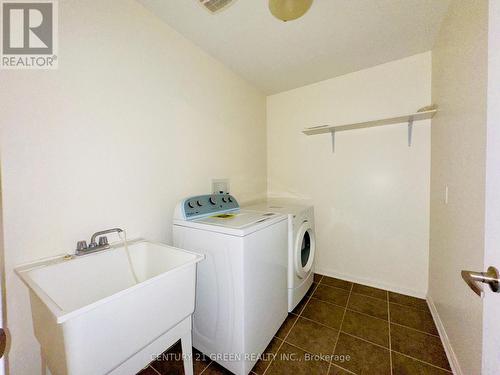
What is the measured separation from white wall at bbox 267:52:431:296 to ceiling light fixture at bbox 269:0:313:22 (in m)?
1.40

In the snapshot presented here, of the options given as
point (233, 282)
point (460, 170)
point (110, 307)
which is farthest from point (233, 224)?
point (460, 170)

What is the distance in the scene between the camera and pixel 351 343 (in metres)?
1.51

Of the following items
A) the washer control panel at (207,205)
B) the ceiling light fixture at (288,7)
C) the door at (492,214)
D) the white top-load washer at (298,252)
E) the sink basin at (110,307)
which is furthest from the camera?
the white top-load washer at (298,252)

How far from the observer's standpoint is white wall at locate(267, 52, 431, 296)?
199 centimetres

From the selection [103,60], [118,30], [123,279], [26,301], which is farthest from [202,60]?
[26,301]

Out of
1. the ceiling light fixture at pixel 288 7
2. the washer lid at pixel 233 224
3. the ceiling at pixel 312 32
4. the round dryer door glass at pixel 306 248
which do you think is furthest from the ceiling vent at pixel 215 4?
the round dryer door glass at pixel 306 248

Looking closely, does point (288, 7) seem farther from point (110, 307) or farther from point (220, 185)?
point (110, 307)

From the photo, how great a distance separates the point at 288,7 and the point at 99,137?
1.31m

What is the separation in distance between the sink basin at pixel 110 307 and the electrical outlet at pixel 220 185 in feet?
2.75

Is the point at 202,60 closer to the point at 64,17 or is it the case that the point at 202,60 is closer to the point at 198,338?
the point at 64,17

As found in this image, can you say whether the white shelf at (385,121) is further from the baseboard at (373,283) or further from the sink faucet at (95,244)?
the sink faucet at (95,244)

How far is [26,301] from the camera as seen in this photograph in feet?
3.23

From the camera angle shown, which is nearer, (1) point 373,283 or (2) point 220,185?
(2) point 220,185

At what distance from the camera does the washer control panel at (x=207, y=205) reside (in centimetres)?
150
